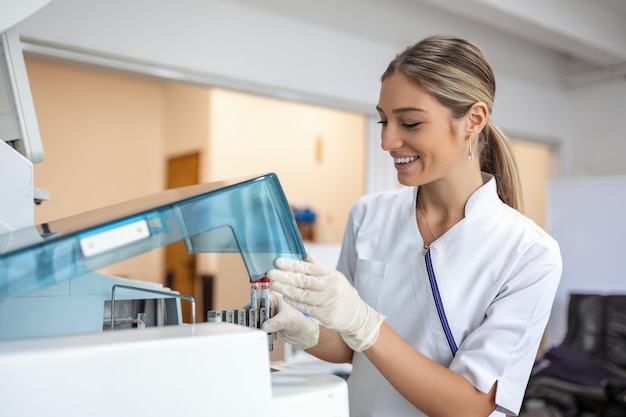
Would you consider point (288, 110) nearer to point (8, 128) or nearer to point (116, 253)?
point (8, 128)

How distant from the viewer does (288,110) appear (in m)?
5.34

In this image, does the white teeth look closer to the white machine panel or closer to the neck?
the neck

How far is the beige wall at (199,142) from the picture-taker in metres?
5.07

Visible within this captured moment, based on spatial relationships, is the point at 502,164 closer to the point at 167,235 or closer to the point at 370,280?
the point at 370,280

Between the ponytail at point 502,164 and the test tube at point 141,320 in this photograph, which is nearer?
the test tube at point 141,320

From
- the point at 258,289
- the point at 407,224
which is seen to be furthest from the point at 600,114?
the point at 258,289

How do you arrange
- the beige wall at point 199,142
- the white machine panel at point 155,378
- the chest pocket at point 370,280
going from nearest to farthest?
1. the white machine panel at point 155,378
2. the chest pocket at point 370,280
3. the beige wall at point 199,142

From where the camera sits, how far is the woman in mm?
1060

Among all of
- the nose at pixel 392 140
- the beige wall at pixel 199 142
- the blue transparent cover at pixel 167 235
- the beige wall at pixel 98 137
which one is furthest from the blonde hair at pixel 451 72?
the beige wall at pixel 98 137

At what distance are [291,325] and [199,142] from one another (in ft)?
14.2

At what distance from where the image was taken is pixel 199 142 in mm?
5281

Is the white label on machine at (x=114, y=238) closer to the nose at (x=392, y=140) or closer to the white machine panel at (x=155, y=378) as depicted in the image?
the white machine panel at (x=155, y=378)

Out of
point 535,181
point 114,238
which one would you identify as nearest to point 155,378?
point 114,238

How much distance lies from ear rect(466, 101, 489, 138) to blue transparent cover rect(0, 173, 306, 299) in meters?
0.50
